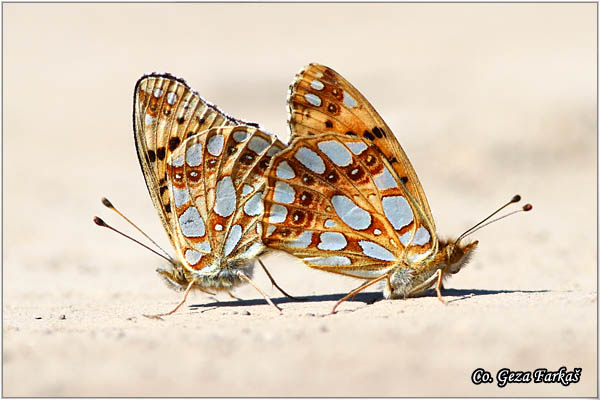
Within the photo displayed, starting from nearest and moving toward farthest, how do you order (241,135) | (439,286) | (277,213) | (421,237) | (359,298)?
(439,286) < (421,237) < (277,213) < (241,135) < (359,298)

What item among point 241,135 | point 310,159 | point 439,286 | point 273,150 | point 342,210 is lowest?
point 439,286

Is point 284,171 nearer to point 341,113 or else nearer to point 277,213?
point 277,213

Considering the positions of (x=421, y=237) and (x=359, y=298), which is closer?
(x=421, y=237)

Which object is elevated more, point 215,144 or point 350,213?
point 215,144

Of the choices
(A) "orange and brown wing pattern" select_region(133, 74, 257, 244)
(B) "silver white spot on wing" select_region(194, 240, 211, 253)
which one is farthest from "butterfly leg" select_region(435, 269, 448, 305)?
(A) "orange and brown wing pattern" select_region(133, 74, 257, 244)

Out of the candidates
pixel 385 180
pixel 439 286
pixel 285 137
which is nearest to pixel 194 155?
pixel 385 180

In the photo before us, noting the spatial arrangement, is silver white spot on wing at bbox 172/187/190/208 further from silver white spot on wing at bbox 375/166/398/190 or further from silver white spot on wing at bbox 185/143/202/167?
silver white spot on wing at bbox 375/166/398/190
